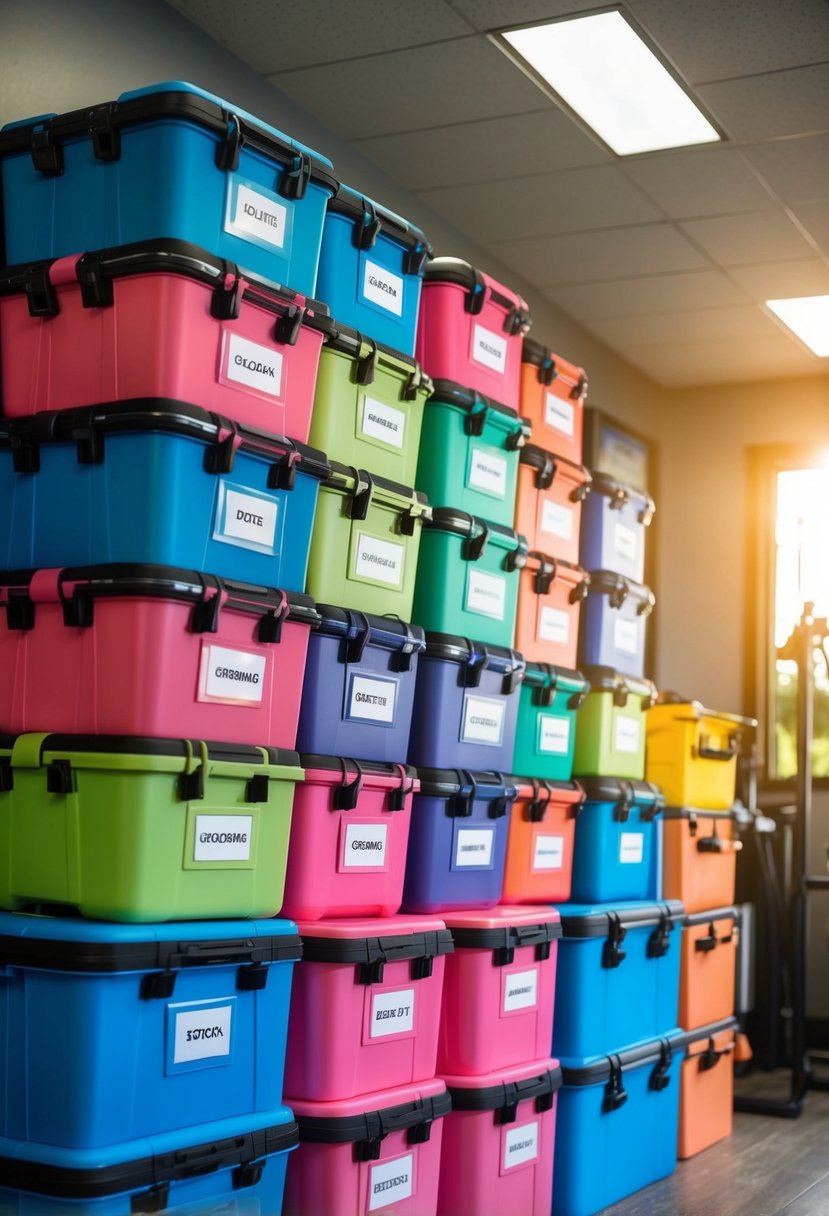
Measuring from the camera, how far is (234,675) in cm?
234

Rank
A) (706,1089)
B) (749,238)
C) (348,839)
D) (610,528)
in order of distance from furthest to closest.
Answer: (749,238)
(706,1089)
(610,528)
(348,839)

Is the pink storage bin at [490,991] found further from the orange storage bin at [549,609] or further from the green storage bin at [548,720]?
the orange storage bin at [549,609]

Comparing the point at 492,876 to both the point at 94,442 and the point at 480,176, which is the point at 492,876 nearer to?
the point at 94,442

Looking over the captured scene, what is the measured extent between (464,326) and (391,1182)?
179 centimetres

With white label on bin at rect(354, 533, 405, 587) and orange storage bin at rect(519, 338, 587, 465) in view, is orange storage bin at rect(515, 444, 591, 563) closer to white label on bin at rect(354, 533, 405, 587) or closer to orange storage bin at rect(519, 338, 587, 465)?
orange storage bin at rect(519, 338, 587, 465)

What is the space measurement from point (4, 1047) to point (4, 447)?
1.02 m

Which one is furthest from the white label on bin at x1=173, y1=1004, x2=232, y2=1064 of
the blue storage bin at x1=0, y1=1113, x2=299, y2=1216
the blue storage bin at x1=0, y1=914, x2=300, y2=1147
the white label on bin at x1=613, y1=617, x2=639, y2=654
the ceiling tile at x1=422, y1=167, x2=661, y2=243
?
the ceiling tile at x1=422, y1=167, x2=661, y2=243

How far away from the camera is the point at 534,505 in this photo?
338 cm

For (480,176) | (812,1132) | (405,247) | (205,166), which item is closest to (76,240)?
(205,166)

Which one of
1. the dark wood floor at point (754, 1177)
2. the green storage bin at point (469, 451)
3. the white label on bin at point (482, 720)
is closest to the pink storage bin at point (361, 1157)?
the white label on bin at point (482, 720)

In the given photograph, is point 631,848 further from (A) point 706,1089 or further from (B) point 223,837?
(B) point 223,837

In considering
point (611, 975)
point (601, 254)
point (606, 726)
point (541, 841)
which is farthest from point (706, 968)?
point (601, 254)

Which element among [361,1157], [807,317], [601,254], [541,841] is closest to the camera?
[361,1157]

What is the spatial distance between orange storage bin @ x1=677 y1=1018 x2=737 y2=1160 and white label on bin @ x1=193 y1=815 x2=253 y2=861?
1978mm
